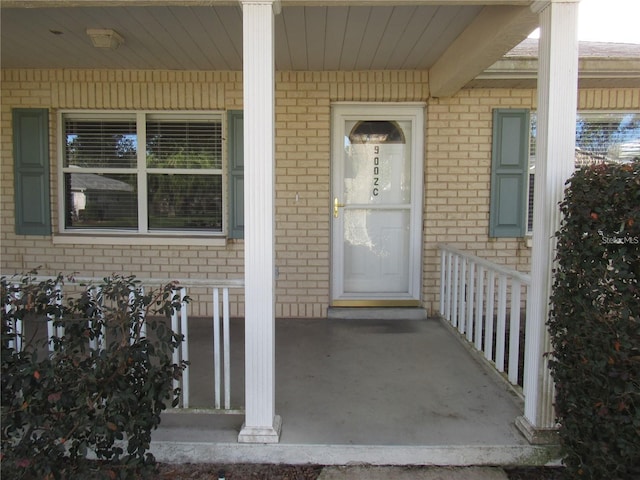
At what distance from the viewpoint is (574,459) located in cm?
223

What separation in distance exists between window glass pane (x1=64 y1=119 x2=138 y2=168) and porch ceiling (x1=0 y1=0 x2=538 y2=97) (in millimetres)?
620

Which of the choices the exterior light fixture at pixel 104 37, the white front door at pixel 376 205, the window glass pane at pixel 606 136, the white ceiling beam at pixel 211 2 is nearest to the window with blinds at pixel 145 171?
the exterior light fixture at pixel 104 37

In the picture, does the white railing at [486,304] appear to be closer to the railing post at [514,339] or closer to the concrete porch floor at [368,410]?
the railing post at [514,339]

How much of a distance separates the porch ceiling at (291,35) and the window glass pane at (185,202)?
1.15 m

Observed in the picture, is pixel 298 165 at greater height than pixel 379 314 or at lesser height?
greater

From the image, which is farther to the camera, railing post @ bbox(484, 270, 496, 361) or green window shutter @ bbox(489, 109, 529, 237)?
green window shutter @ bbox(489, 109, 529, 237)

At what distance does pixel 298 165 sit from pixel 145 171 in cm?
164

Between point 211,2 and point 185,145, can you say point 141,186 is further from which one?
point 211,2

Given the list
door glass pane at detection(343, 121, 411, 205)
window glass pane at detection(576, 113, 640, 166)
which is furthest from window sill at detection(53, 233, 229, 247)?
window glass pane at detection(576, 113, 640, 166)

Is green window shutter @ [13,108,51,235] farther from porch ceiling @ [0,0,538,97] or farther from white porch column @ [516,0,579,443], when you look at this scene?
white porch column @ [516,0,579,443]

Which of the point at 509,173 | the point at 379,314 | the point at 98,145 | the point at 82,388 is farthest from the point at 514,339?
the point at 98,145

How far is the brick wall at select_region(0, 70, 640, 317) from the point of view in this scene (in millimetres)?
4777

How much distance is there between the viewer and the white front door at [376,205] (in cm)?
498

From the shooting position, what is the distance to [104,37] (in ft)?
12.1
